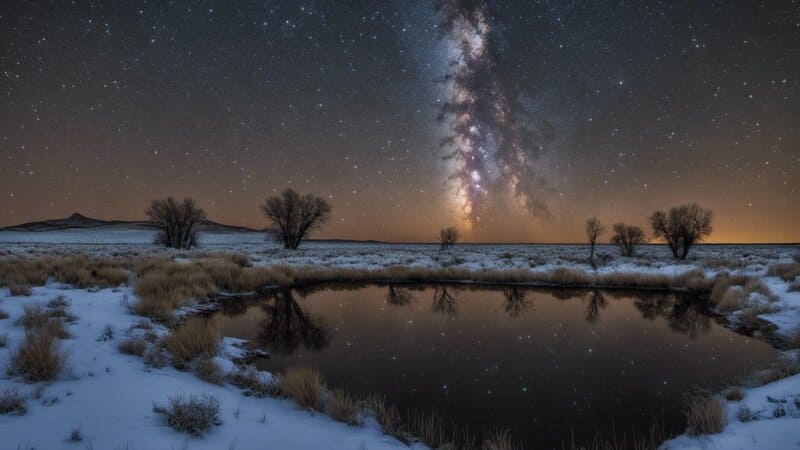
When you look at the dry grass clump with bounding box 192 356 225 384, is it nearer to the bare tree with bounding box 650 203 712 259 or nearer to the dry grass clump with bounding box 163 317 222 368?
the dry grass clump with bounding box 163 317 222 368

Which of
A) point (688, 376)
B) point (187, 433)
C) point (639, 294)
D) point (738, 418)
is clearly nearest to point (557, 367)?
point (688, 376)

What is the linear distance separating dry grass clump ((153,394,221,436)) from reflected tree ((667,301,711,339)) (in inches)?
474

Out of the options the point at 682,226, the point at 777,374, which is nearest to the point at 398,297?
the point at 777,374

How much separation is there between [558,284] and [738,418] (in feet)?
53.6

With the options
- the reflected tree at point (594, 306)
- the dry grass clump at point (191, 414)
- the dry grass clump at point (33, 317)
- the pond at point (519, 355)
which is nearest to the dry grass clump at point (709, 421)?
the pond at point (519, 355)

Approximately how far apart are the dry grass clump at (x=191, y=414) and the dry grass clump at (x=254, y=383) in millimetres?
1026

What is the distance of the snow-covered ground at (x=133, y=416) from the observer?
12.7ft

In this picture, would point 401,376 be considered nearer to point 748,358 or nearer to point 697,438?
point 697,438

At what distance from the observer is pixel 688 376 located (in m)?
7.44

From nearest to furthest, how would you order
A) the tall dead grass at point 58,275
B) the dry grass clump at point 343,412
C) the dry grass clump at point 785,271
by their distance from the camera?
the dry grass clump at point 343,412
the tall dead grass at point 58,275
the dry grass clump at point 785,271

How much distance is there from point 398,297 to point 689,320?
10776 millimetres

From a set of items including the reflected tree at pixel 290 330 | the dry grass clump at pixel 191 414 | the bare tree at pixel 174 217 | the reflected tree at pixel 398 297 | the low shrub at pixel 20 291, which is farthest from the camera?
the bare tree at pixel 174 217

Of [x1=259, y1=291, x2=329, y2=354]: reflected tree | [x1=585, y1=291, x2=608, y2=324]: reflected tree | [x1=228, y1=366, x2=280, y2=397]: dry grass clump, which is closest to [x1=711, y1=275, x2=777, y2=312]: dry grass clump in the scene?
[x1=585, y1=291, x2=608, y2=324]: reflected tree

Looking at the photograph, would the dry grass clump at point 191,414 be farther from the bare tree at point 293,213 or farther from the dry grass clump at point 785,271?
the bare tree at point 293,213
